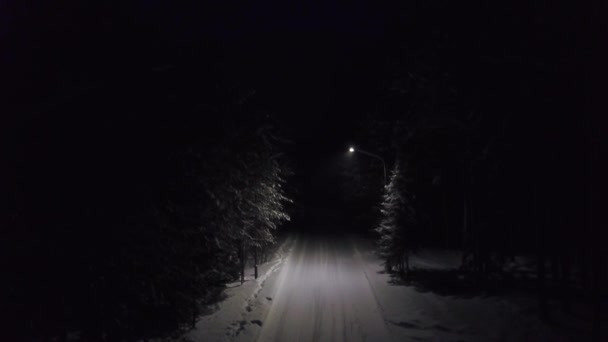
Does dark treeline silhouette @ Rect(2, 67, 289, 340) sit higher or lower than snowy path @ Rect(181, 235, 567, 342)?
higher

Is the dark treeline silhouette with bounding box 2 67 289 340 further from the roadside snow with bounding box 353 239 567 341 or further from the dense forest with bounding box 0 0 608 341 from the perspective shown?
the roadside snow with bounding box 353 239 567 341

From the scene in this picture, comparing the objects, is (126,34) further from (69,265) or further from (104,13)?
(69,265)

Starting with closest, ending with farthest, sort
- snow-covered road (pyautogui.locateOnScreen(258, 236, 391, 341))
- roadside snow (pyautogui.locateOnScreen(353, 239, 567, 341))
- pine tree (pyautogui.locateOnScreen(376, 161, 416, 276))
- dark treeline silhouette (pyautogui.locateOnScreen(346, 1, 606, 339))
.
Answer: dark treeline silhouette (pyautogui.locateOnScreen(346, 1, 606, 339)) → roadside snow (pyautogui.locateOnScreen(353, 239, 567, 341)) → snow-covered road (pyautogui.locateOnScreen(258, 236, 391, 341)) → pine tree (pyautogui.locateOnScreen(376, 161, 416, 276))

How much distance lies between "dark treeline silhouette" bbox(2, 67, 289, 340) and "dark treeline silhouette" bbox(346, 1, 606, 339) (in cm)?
835

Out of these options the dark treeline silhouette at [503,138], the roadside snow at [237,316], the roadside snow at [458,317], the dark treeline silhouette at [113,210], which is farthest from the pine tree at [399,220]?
the dark treeline silhouette at [113,210]

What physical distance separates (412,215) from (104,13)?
1463cm

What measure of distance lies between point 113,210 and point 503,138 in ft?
35.8

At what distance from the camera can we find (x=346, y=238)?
3859 cm

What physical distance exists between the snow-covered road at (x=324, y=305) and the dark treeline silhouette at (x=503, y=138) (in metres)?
3.16

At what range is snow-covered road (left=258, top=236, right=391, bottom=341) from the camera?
12.3m

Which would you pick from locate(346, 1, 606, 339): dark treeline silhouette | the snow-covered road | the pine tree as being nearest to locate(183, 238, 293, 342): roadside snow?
the snow-covered road

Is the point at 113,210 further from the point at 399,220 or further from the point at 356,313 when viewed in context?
the point at 399,220

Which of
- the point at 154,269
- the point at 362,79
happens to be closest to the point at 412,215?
the point at 154,269

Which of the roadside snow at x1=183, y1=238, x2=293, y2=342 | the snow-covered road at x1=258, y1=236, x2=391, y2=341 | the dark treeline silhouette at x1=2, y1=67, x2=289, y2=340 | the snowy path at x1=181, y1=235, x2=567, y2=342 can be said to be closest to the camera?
the dark treeline silhouette at x1=2, y1=67, x2=289, y2=340
